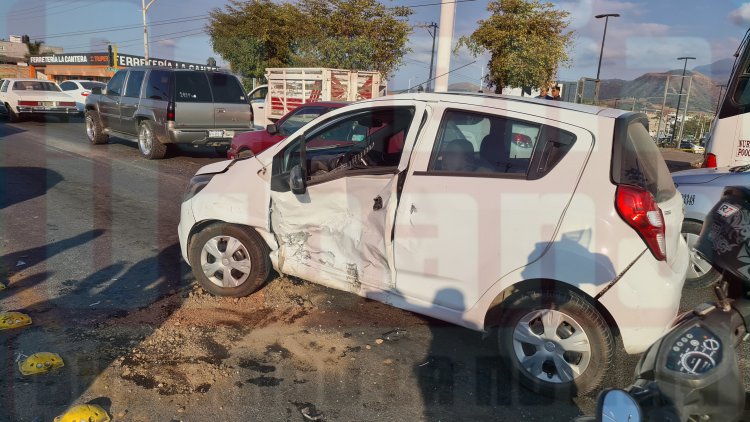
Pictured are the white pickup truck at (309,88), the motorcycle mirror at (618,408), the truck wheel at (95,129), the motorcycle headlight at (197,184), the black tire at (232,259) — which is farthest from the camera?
the white pickup truck at (309,88)

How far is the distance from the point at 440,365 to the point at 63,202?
6.50 metres

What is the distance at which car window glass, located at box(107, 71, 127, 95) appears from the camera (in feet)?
41.2

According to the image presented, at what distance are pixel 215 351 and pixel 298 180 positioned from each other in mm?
1337

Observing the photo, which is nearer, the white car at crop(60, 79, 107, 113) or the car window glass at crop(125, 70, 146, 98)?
the car window glass at crop(125, 70, 146, 98)

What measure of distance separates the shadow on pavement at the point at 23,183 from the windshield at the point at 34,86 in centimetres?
1111

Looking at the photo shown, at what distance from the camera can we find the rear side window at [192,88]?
444 inches

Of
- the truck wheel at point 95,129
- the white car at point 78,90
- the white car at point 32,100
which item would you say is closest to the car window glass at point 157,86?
the truck wheel at point 95,129

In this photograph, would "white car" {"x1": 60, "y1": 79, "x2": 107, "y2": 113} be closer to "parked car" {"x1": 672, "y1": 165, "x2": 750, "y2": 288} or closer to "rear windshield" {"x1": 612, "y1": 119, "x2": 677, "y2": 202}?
"parked car" {"x1": 672, "y1": 165, "x2": 750, "y2": 288}

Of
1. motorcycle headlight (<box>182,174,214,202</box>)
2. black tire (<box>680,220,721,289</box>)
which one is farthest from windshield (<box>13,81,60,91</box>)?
black tire (<box>680,220,721,289</box>)

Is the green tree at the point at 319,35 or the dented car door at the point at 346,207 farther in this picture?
the green tree at the point at 319,35

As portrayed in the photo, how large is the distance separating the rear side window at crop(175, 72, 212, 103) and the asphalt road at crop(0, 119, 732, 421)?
582cm

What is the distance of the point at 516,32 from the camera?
22172mm

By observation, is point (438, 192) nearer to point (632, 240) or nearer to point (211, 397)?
point (632, 240)

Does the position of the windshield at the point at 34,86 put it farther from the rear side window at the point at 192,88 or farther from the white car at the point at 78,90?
the rear side window at the point at 192,88
